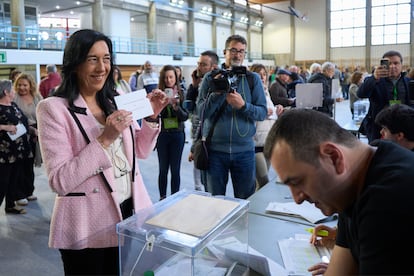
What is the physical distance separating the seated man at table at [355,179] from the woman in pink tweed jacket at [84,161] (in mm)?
714

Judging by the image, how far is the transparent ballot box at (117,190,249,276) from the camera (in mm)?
1021

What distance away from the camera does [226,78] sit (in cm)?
223

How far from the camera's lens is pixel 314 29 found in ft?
75.6

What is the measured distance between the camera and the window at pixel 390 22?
20.1m

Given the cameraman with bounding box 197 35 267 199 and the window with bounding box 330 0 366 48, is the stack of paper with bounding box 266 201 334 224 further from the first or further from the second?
the window with bounding box 330 0 366 48

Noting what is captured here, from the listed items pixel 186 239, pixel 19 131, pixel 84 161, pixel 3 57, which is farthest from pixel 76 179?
pixel 3 57

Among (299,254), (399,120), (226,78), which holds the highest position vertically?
(226,78)

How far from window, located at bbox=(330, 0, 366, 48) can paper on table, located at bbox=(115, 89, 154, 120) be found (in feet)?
74.6

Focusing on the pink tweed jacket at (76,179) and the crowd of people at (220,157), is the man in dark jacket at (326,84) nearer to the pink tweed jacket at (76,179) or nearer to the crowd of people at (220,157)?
the crowd of people at (220,157)

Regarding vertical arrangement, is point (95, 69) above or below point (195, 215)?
above

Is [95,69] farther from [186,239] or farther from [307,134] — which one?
[307,134]

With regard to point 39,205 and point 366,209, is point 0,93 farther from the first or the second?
point 366,209

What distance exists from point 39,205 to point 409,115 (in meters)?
3.45

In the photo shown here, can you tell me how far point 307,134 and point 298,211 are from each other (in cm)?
112
